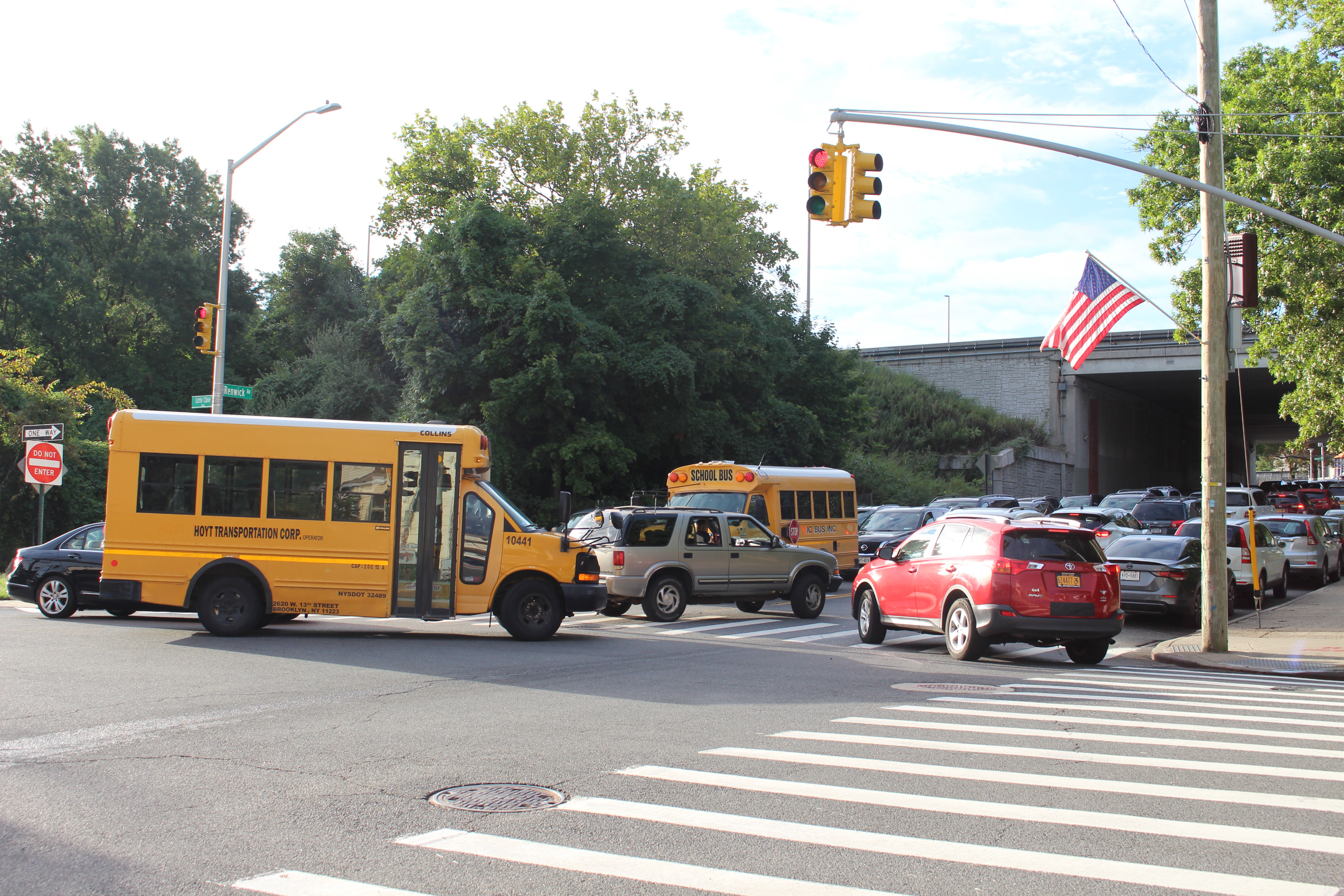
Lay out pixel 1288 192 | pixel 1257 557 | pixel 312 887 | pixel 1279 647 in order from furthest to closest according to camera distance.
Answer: pixel 1288 192 < pixel 1257 557 < pixel 1279 647 < pixel 312 887

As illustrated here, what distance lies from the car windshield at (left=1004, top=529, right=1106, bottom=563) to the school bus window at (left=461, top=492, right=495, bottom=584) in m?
6.74

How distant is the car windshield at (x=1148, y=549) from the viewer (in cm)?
1884

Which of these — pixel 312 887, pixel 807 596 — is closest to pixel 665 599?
pixel 807 596

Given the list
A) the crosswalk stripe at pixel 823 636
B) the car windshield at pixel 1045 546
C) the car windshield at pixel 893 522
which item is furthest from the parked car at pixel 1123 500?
the car windshield at pixel 1045 546

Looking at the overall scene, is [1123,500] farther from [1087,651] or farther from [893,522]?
[1087,651]

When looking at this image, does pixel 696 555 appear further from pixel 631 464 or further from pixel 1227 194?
pixel 631 464

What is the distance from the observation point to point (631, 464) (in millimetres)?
35625

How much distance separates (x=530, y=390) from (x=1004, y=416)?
35.5 metres

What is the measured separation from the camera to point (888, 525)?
29.1m

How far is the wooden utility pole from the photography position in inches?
589

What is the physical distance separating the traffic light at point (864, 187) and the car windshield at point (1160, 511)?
838 inches

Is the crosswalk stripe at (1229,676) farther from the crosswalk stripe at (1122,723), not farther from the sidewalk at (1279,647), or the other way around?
the crosswalk stripe at (1122,723)

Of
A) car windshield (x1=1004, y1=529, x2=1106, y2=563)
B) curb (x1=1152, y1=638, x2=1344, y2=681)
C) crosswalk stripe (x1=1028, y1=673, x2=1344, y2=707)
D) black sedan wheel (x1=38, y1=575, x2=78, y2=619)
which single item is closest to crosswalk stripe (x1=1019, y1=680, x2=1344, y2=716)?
crosswalk stripe (x1=1028, y1=673, x2=1344, y2=707)

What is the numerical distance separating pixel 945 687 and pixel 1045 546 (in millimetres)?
3029
